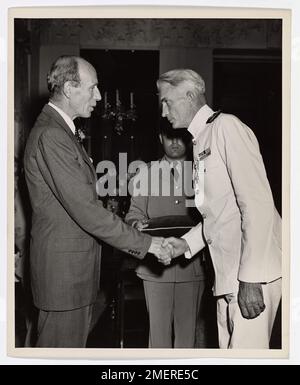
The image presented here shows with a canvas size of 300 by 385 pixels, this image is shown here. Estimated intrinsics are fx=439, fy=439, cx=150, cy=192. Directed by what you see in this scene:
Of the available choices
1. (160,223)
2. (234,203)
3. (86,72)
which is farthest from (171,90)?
(160,223)

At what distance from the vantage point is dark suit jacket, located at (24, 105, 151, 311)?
1.67 meters

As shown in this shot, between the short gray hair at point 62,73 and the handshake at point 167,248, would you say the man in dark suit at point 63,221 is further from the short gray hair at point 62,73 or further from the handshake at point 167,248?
the handshake at point 167,248

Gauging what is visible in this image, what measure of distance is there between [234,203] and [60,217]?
663 millimetres

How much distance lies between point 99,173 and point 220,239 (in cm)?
111

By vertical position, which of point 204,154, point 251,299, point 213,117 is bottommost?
point 251,299

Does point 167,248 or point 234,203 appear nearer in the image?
point 234,203

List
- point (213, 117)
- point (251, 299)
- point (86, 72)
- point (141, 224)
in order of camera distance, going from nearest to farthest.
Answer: point (251, 299) → point (213, 117) → point (86, 72) → point (141, 224)

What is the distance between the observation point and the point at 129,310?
102 inches

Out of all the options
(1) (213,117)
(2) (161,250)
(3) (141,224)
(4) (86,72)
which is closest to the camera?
(1) (213,117)

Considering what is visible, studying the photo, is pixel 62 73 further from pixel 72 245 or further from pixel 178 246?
pixel 178 246

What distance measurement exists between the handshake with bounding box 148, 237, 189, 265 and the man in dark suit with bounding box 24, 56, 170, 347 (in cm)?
20

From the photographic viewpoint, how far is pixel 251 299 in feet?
4.96

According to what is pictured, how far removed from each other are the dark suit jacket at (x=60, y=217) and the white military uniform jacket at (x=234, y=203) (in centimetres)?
43
